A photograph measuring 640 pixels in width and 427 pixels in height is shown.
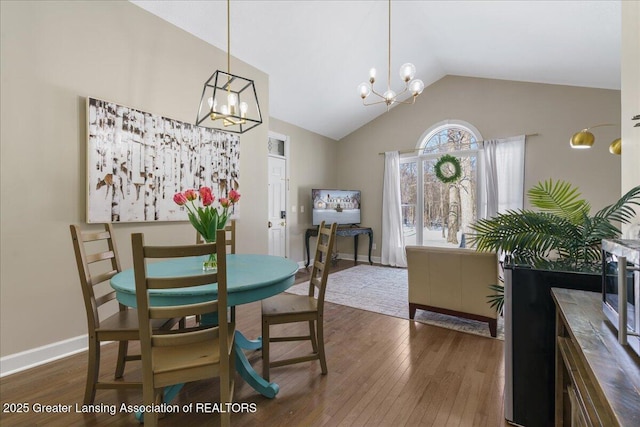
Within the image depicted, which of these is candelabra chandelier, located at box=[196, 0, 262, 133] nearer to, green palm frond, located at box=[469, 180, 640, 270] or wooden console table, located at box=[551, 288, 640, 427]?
green palm frond, located at box=[469, 180, 640, 270]

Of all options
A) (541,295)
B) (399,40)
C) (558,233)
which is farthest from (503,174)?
(541,295)

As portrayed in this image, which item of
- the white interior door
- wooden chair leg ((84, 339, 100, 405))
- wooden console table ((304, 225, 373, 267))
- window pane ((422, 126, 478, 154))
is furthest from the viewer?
wooden console table ((304, 225, 373, 267))

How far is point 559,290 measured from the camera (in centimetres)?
142

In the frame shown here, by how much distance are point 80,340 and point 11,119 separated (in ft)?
5.71

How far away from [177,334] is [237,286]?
0.33 meters

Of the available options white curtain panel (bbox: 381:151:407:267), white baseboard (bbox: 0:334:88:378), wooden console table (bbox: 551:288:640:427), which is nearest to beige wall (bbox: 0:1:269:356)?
white baseboard (bbox: 0:334:88:378)

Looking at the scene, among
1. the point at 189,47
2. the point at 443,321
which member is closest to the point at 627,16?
the point at 443,321

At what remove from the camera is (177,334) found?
1.33 metres

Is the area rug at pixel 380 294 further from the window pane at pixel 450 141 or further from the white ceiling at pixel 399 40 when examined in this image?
the white ceiling at pixel 399 40

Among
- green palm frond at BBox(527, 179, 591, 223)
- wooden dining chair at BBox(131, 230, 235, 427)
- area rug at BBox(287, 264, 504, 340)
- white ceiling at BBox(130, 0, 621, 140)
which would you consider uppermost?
white ceiling at BBox(130, 0, 621, 140)

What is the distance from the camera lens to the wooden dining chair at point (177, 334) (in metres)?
1.21

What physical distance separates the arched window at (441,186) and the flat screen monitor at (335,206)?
1000 mm

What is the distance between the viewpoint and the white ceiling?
290 centimetres

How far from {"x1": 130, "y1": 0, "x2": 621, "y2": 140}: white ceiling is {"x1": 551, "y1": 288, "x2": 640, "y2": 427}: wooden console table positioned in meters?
2.72
